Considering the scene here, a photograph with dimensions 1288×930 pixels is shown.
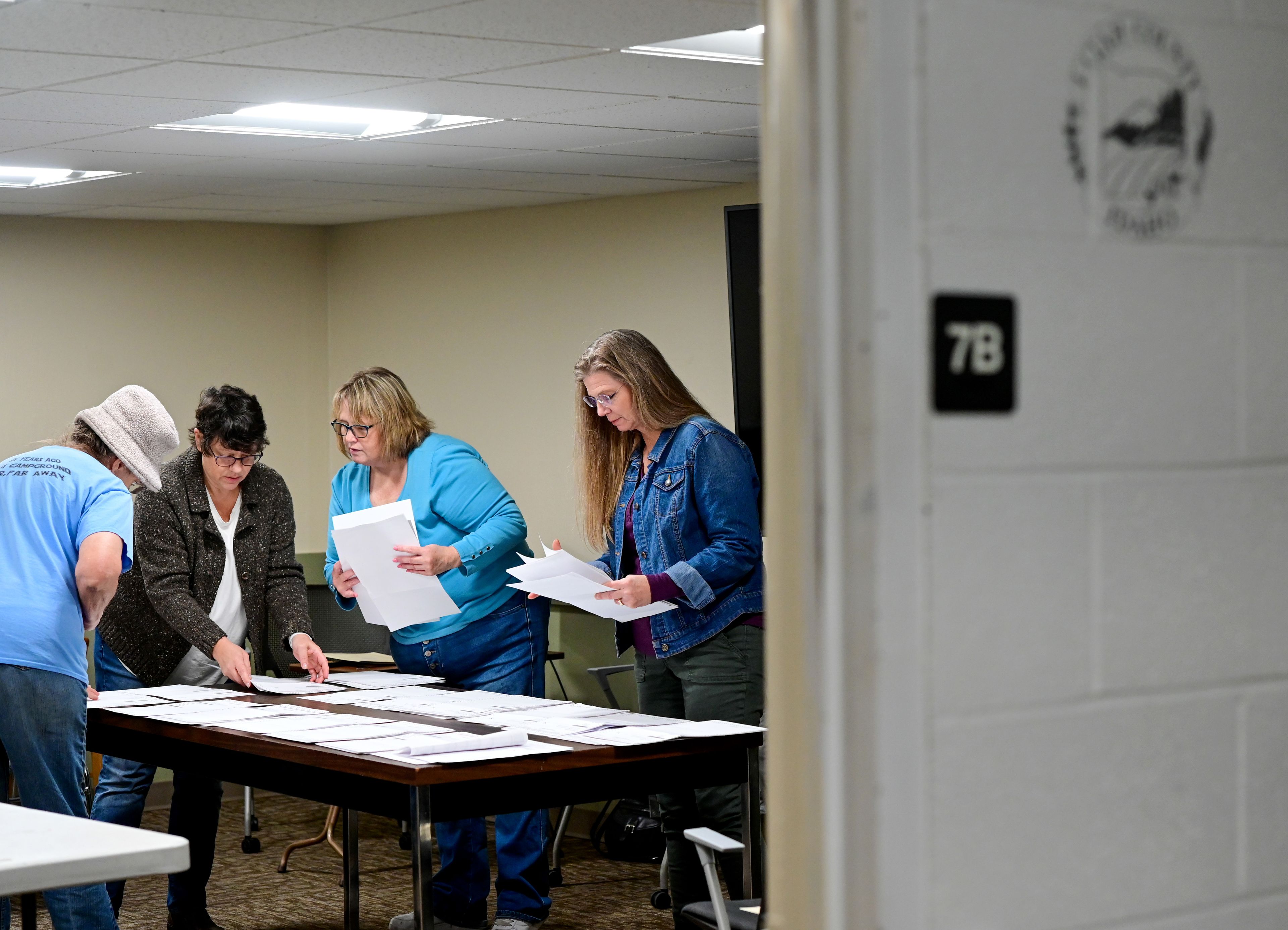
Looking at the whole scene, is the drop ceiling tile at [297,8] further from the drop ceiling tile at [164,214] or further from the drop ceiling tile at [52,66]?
the drop ceiling tile at [164,214]

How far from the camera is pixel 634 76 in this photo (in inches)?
153

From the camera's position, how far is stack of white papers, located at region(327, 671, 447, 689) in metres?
4.28

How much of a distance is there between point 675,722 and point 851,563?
2.09 m

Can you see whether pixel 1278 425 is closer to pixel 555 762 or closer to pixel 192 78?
pixel 555 762

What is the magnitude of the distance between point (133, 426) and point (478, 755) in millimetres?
1358

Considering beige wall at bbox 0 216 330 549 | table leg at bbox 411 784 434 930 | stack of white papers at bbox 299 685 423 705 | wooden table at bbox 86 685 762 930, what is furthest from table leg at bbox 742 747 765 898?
beige wall at bbox 0 216 330 549

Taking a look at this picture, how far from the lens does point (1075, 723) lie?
1575mm

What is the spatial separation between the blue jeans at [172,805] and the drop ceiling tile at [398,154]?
1.64 meters

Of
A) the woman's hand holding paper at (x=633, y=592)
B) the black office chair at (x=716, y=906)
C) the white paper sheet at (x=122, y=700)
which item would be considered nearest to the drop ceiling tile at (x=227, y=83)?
the woman's hand holding paper at (x=633, y=592)

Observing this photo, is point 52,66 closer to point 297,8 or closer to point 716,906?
point 297,8

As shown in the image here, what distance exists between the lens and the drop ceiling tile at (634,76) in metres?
3.73

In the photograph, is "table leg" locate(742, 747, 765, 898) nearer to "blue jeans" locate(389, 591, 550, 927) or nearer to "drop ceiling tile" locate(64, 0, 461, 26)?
"blue jeans" locate(389, 591, 550, 927)

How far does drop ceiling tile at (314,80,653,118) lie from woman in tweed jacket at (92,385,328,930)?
85 cm

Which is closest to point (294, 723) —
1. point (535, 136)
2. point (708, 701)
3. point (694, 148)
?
point (708, 701)
